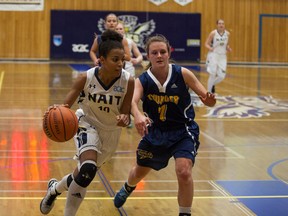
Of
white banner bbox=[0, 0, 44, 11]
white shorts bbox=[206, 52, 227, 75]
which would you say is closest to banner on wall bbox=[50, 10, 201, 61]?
white banner bbox=[0, 0, 44, 11]

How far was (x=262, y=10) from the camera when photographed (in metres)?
28.5

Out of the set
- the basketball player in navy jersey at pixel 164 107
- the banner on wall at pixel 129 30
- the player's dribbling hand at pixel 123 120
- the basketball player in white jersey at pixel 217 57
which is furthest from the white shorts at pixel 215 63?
the player's dribbling hand at pixel 123 120

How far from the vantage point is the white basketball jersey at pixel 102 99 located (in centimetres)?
563

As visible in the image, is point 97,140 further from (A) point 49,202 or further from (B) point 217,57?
(B) point 217,57

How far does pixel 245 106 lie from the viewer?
14359mm

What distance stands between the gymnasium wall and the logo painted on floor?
40.7 ft

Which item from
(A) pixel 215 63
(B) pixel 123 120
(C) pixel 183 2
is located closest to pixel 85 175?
(B) pixel 123 120

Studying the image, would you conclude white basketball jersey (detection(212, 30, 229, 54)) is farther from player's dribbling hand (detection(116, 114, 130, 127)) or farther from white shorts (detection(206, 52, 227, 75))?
player's dribbling hand (detection(116, 114, 130, 127))

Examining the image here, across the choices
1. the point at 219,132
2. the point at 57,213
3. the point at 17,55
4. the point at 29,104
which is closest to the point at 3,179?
the point at 57,213

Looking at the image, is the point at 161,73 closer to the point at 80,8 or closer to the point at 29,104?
the point at 29,104

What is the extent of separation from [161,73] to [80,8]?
21880 mm

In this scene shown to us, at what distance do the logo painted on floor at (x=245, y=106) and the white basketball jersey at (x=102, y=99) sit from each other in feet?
23.8

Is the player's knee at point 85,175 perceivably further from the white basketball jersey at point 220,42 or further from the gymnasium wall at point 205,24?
the gymnasium wall at point 205,24

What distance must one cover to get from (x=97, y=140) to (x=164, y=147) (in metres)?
0.57
